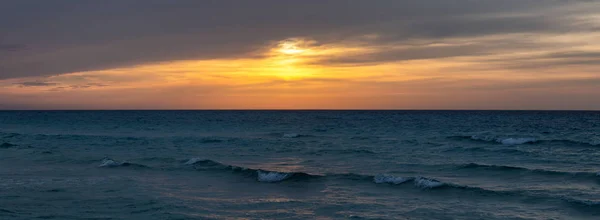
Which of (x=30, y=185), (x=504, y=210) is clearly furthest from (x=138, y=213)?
(x=504, y=210)

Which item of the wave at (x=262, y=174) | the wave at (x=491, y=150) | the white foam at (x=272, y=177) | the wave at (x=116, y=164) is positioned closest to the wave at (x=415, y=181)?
the wave at (x=262, y=174)

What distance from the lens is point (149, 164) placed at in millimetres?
31875

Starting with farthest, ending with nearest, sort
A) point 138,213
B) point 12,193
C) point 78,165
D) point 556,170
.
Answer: point 78,165
point 556,170
point 12,193
point 138,213

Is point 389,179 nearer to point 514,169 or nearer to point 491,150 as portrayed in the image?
point 514,169

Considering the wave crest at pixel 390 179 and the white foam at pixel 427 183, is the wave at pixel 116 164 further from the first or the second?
the white foam at pixel 427 183

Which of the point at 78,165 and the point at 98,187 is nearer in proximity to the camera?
the point at 98,187

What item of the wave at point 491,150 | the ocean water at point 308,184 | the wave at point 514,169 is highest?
the wave at point 491,150

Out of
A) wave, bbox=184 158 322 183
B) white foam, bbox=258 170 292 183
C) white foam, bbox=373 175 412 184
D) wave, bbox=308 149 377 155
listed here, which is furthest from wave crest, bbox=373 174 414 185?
wave, bbox=308 149 377 155

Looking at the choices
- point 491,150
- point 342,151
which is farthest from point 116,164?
point 491,150

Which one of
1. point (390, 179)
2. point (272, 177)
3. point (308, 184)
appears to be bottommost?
point (308, 184)

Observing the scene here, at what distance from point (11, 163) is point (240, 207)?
2028cm

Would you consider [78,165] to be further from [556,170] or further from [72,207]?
[556,170]

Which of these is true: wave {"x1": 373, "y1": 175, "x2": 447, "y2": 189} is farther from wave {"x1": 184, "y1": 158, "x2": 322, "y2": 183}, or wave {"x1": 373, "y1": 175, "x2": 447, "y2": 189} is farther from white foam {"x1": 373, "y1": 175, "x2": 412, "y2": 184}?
wave {"x1": 184, "y1": 158, "x2": 322, "y2": 183}

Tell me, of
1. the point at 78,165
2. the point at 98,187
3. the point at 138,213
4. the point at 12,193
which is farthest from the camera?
the point at 78,165
